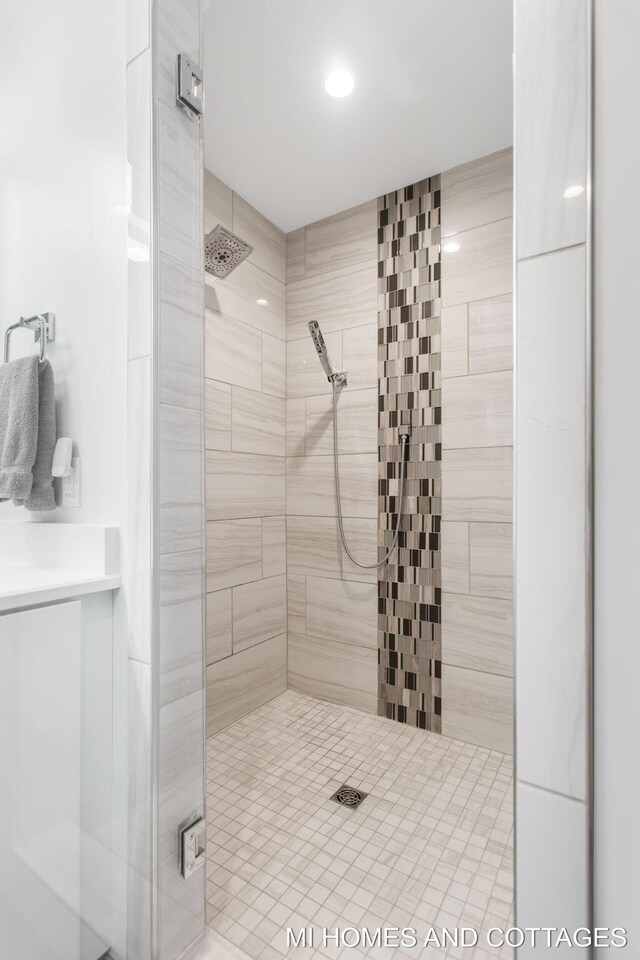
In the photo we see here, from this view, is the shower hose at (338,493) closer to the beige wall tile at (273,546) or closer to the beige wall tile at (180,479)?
the beige wall tile at (273,546)

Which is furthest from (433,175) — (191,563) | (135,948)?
(135,948)

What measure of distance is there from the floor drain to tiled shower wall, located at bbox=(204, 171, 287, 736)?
63 cm

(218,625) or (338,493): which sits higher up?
(338,493)

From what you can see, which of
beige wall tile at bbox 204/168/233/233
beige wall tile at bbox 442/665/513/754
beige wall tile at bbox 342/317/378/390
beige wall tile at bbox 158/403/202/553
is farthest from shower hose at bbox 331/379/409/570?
beige wall tile at bbox 158/403/202/553

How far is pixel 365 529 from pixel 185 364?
1.35 metres

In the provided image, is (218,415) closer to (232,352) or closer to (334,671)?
(232,352)

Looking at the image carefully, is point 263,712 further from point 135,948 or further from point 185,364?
point 185,364

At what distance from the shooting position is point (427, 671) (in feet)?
6.56

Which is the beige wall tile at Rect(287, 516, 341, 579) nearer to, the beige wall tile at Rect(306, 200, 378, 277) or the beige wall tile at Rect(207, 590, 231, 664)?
the beige wall tile at Rect(207, 590, 231, 664)

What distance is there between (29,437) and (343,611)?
5.09ft

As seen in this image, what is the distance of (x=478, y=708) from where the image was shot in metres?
1.88

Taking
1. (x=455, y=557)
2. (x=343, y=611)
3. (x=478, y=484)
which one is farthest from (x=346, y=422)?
(x=343, y=611)

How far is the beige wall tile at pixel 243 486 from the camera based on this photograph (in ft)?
6.58

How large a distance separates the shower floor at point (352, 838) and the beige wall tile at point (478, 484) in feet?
2.99
